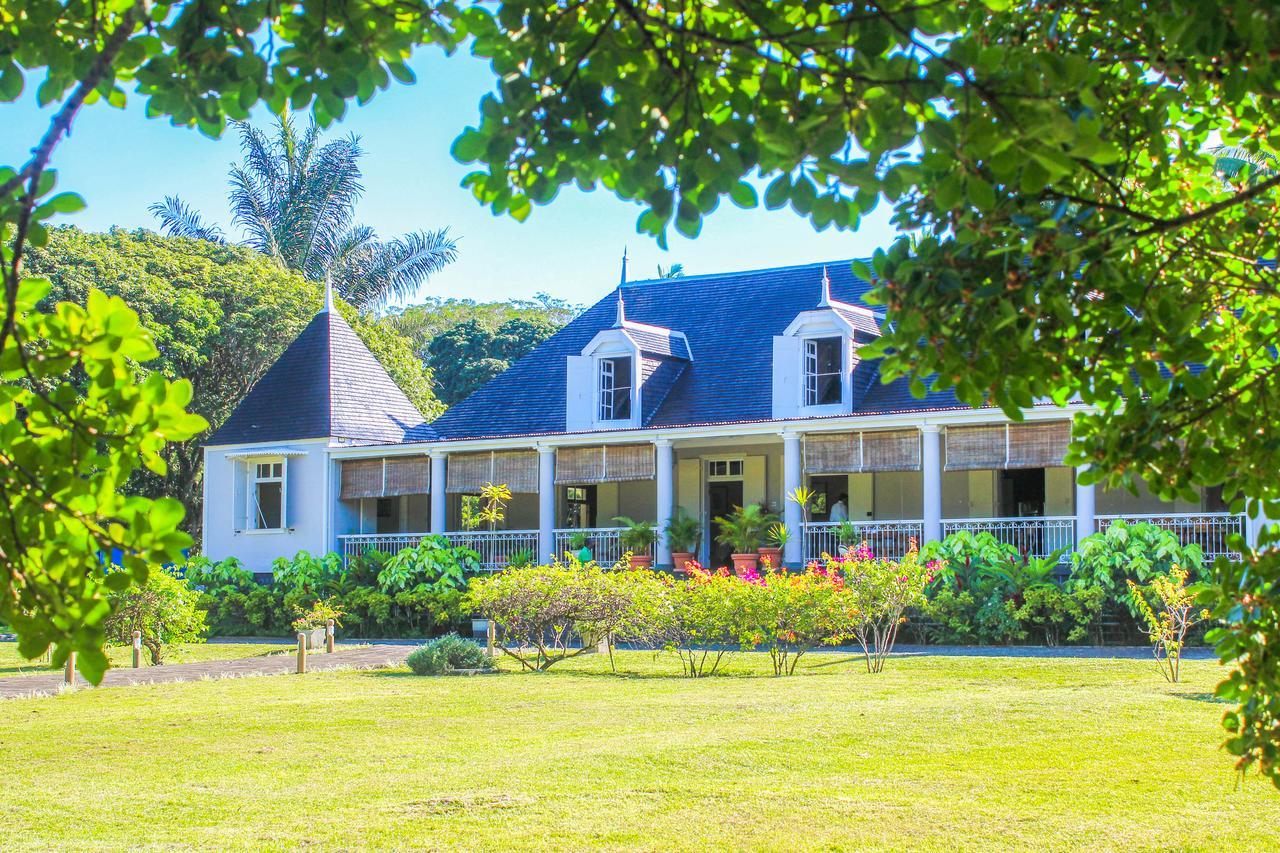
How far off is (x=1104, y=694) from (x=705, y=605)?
467cm

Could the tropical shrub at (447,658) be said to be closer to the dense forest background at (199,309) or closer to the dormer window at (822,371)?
the dormer window at (822,371)

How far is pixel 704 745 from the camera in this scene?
9.74 meters

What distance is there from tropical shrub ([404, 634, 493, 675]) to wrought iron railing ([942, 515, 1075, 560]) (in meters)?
8.54

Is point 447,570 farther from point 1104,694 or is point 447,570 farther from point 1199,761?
point 1199,761

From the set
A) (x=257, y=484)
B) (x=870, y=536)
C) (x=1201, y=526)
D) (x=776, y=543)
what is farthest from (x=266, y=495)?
(x=1201, y=526)

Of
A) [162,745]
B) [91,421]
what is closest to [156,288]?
[162,745]

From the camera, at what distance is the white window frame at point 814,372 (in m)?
25.1

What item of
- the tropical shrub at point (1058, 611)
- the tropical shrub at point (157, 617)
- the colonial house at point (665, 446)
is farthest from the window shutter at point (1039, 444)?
the tropical shrub at point (157, 617)

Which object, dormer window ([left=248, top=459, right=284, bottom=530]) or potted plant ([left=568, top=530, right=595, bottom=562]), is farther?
dormer window ([left=248, top=459, right=284, bottom=530])

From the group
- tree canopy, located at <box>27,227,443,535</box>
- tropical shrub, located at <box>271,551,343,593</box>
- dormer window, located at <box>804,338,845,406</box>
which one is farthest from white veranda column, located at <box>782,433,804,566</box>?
tree canopy, located at <box>27,227,443,535</box>

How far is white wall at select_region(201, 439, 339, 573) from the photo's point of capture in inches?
1141

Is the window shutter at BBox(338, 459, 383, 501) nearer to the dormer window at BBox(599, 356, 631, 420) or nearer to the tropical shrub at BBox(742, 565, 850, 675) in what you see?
the dormer window at BBox(599, 356, 631, 420)

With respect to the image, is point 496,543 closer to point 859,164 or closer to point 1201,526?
point 1201,526

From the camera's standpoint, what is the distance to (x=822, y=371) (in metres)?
25.6
